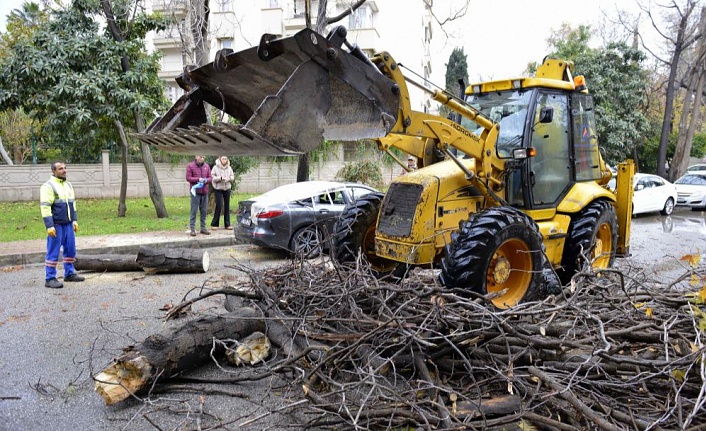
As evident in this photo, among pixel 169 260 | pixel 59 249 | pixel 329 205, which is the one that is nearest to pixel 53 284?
pixel 59 249

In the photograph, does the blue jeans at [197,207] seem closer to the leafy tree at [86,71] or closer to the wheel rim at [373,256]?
the leafy tree at [86,71]

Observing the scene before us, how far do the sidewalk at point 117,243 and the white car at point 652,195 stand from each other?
43.6 ft

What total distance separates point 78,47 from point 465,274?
12133 millimetres

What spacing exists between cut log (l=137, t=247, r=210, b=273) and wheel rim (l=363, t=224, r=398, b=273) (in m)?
3.52

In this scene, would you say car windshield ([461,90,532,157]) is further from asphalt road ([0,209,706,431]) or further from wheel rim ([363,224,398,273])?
asphalt road ([0,209,706,431])

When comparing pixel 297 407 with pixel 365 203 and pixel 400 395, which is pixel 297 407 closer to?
pixel 400 395

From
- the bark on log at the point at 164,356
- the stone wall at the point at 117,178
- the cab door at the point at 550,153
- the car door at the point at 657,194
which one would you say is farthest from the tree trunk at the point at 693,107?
the bark on log at the point at 164,356

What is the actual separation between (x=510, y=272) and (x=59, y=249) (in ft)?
21.4

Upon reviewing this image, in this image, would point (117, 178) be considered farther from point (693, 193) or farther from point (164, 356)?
point (693, 193)

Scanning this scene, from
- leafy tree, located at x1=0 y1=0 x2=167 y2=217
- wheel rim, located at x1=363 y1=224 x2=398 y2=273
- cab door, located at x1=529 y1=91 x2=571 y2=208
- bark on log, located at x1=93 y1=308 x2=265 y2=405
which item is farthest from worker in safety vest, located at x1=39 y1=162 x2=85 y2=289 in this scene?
cab door, located at x1=529 y1=91 x2=571 y2=208

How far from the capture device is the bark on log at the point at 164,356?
4176 millimetres

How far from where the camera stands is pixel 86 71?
1327 cm

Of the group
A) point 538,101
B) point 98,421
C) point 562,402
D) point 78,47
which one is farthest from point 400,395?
point 78,47

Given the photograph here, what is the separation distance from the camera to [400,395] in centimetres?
379
